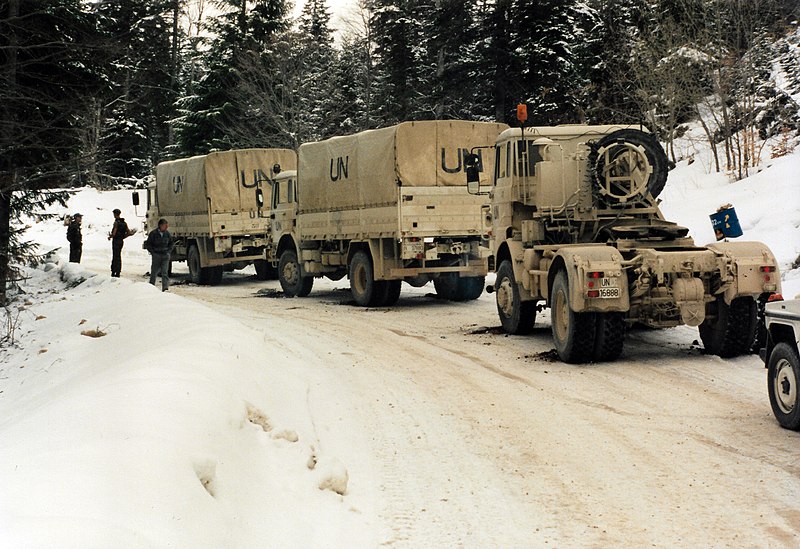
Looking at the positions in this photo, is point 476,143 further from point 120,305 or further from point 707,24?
point 707,24

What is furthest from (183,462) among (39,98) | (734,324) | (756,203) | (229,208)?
(229,208)

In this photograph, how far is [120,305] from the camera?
15.9 m

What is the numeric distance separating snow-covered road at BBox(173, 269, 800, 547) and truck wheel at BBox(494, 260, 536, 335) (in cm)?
53

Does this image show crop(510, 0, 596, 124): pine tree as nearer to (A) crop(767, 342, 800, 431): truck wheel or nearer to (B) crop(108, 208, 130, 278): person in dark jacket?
(B) crop(108, 208, 130, 278): person in dark jacket

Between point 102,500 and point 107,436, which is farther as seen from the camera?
point 107,436

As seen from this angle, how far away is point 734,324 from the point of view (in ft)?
37.3

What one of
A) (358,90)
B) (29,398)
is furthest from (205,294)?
(358,90)

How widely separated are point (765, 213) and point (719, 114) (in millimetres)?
10656

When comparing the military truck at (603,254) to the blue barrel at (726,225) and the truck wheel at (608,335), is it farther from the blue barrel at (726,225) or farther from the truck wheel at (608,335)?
the blue barrel at (726,225)

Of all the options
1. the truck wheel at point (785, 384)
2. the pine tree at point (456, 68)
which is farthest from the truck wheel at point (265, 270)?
the truck wheel at point (785, 384)

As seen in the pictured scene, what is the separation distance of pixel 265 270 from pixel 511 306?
1612 cm

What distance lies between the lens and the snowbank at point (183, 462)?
4.34 meters

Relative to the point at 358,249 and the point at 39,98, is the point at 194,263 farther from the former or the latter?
the point at 39,98

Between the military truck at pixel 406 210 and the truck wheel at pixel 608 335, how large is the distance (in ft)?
17.5
